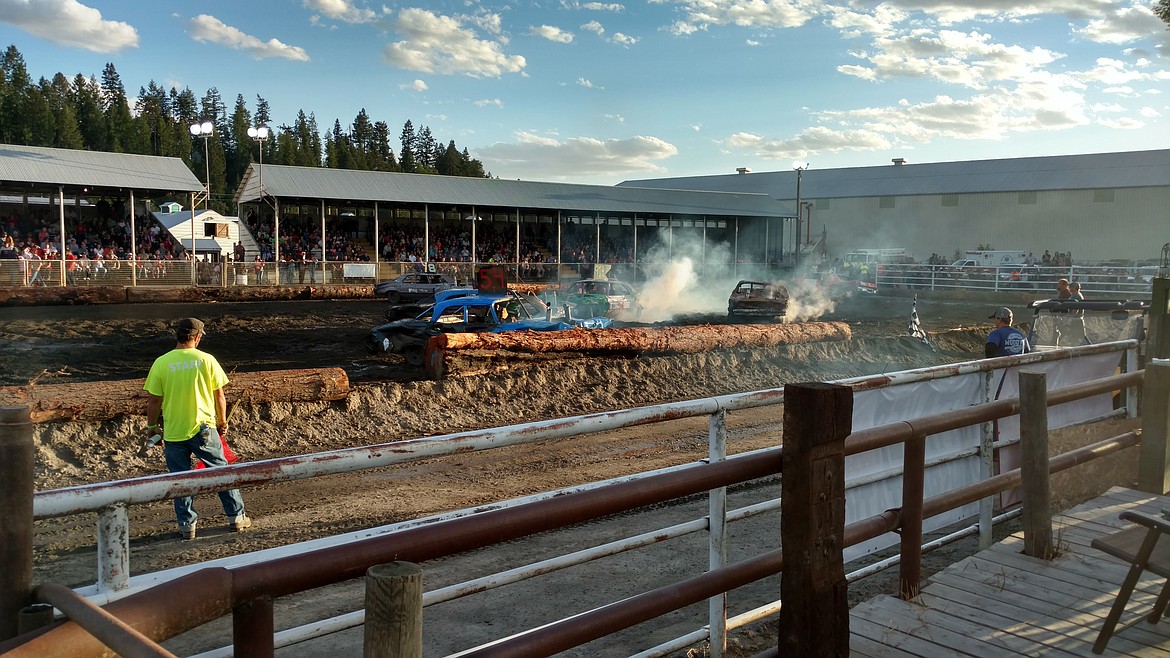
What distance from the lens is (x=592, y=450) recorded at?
10789 mm

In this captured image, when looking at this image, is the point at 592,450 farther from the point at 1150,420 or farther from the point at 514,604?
the point at 1150,420

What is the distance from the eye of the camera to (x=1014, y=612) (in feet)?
13.4

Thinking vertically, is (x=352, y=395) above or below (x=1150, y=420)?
below

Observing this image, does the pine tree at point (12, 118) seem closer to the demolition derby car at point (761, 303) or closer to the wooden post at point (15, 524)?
the demolition derby car at point (761, 303)

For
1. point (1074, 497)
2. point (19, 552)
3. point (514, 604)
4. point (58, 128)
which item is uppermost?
point (58, 128)

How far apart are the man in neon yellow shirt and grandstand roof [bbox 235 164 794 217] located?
3362 centimetres

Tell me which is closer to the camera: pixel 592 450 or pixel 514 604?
pixel 514 604

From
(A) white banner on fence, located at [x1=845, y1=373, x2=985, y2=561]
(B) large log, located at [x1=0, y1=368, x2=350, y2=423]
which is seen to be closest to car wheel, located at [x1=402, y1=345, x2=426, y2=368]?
(B) large log, located at [x1=0, y1=368, x2=350, y2=423]

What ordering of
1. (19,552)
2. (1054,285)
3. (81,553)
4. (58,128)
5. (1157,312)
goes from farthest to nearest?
(58,128) < (1054,285) < (1157,312) < (81,553) < (19,552)

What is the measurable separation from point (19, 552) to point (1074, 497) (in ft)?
22.4

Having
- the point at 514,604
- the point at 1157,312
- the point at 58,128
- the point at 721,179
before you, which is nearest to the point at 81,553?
the point at 514,604

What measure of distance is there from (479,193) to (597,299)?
25357mm

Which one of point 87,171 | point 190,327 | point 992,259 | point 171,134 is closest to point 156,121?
point 171,134

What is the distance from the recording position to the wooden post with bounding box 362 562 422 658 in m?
1.77
